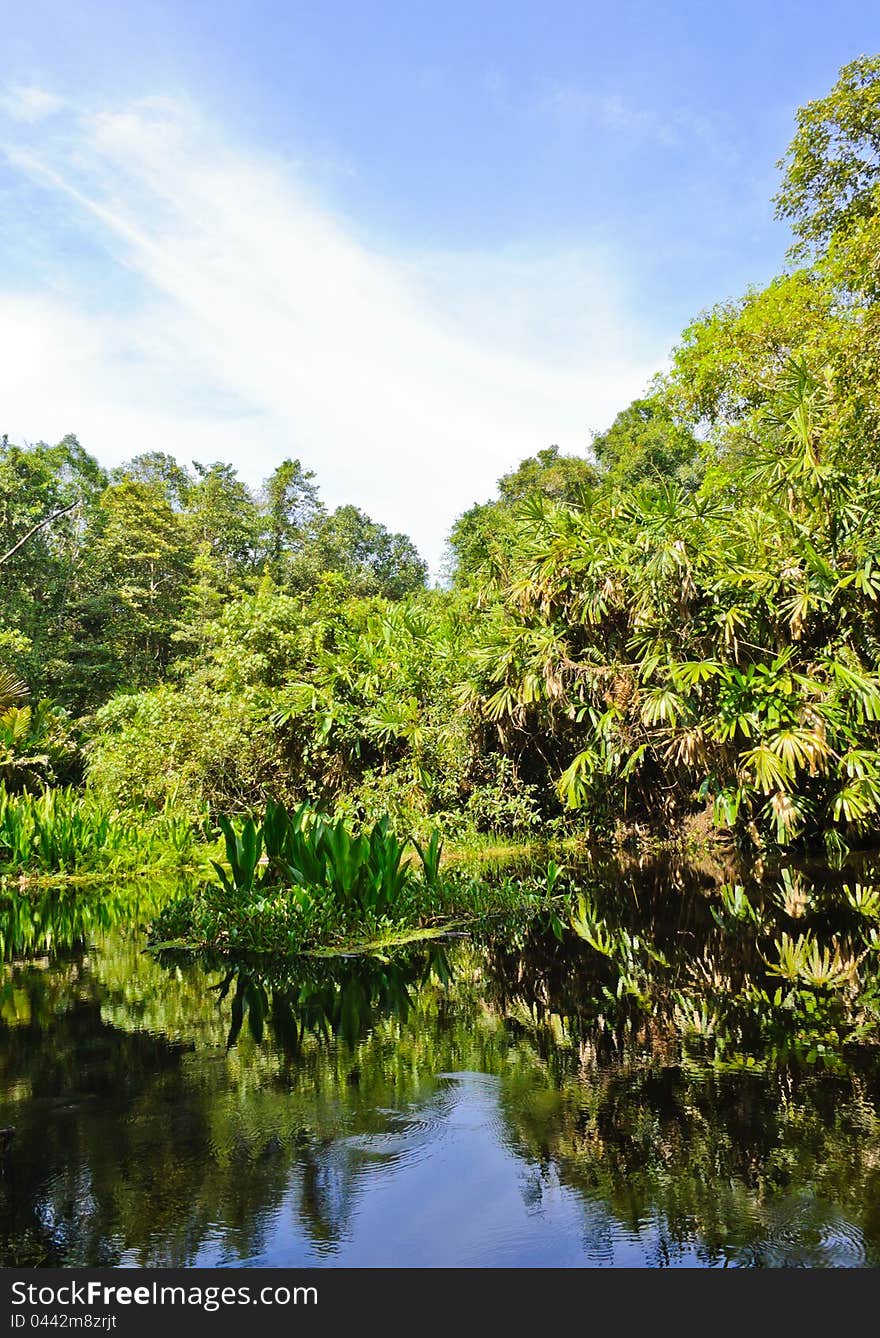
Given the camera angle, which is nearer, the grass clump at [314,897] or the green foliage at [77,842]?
the grass clump at [314,897]

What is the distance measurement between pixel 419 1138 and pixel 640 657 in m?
8.66

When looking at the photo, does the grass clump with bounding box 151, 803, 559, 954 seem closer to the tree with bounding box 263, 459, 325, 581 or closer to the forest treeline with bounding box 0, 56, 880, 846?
the forest treeline with bounding box 0, 56, 880, 846

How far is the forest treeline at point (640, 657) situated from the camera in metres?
9.86

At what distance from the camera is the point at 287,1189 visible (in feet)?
8.39

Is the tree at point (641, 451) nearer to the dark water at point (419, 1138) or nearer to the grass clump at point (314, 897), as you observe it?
the grass clump at point (314, 897)

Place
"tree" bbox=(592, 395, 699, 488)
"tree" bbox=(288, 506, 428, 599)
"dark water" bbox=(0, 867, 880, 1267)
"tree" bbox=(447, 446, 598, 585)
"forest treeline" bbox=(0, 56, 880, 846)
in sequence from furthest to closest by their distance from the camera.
Answer: "tree" bbox=(288, 506, 428, 599) → "tree" bbox=(592, 395, 699, 488) → "tree" bbox=(447, 446, 598, 585) → "forest treeline" bbox=(0, 56, 880, 846) → "dark water" bbox=(0, 867, 880, 1267)

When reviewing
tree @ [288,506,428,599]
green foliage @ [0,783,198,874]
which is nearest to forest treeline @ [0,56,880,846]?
green foliage @ [0,783,198,874]

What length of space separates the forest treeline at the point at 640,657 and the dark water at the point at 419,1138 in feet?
20.1

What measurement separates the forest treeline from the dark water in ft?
20.1

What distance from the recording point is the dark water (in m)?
2.24

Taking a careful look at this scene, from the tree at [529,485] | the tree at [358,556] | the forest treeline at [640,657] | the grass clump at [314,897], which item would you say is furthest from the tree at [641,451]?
the grass clump at [314,897]

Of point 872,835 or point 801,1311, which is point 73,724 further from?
point 801,1311

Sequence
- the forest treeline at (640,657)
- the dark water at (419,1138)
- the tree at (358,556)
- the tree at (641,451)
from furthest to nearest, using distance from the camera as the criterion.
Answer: the tree at (358,556), the tree at (641,451), the forest treeline at (640,657), the dark water at (419,1138)

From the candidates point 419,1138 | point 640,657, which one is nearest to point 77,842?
point 640,657
